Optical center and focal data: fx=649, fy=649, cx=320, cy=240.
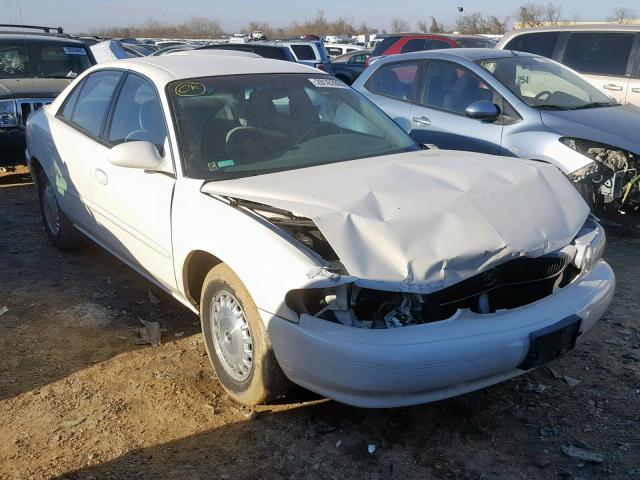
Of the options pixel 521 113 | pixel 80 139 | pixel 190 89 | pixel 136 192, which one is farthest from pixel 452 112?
pixel 136 192

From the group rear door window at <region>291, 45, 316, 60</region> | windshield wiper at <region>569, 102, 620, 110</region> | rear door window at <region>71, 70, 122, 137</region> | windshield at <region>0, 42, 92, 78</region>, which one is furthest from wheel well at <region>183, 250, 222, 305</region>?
rear door window at <region>291, 45, 316, 60</region>

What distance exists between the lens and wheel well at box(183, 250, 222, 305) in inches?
131

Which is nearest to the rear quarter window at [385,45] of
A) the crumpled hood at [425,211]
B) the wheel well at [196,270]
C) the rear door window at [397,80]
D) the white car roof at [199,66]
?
the rear door window at [397,80]

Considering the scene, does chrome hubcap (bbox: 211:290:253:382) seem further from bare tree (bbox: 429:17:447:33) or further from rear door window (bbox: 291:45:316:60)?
bare tree (bbox: 429:17:447:33)

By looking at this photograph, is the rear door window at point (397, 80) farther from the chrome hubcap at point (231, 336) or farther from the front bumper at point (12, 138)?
the chrome hubcap at point (231, 336)

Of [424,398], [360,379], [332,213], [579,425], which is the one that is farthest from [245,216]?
[579,425]

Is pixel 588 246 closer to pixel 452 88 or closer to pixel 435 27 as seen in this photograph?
pixel 452 88

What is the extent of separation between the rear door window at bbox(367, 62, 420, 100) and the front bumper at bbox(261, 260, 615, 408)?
445 cm

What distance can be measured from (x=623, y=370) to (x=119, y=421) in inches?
105

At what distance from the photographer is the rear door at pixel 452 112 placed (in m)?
5.98

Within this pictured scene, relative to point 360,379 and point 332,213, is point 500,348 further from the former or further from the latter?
point 332,213

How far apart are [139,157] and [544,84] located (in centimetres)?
442

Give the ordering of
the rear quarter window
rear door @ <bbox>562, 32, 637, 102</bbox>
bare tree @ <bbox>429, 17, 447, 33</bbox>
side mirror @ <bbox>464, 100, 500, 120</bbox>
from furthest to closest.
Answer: bare tree @ <bbox>429, 17, 447, 33</bbox>
the rear quarter window
rear door @ <bbox>562, 32, 637, 102</bbox>
side mirror @ <bbox>464, 100, 500, 120</bbox>

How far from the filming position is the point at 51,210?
5.48 m
